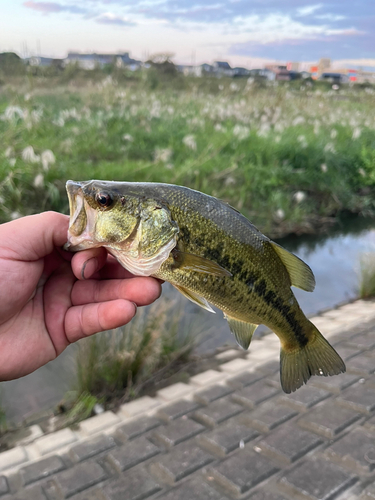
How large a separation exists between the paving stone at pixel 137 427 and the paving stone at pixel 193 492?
0.69 m

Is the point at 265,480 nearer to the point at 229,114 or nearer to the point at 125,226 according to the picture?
the point at 125,226


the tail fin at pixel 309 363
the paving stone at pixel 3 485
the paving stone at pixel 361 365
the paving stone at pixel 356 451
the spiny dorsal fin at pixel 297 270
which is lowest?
the paving stone at pixel 3 485

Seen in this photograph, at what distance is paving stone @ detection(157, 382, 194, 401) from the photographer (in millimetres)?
4027

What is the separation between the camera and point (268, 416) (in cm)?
360

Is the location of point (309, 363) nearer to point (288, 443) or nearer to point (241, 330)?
point (241, 330)

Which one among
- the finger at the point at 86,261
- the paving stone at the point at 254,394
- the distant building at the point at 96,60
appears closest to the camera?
the finger at the point at 86,261

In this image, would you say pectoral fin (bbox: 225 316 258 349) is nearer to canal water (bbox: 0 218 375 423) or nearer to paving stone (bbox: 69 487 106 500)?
paving stone (bbox: 69 487 106 500)

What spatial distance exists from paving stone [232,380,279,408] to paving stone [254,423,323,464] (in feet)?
1.38

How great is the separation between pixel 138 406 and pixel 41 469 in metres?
1.02

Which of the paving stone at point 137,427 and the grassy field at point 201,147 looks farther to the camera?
the grassy field at point 201,147

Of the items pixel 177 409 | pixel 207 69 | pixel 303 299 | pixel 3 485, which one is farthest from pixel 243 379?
pixel 207 69

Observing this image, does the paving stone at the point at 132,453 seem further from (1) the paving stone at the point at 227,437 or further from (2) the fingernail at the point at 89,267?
(2) the fingernail at the point at 89,267

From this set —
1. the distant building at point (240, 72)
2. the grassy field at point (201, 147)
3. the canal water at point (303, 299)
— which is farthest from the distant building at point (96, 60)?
the canal water at point (303, 299)

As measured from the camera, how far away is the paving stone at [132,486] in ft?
9.29
